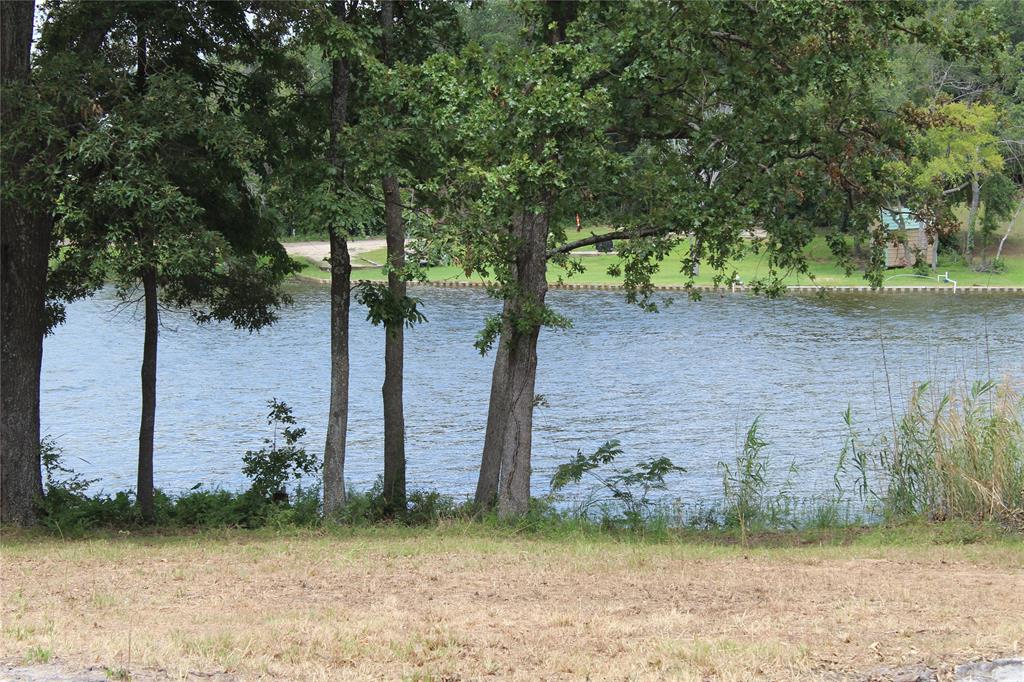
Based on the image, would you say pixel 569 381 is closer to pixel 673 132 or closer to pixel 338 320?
pixel 338 320

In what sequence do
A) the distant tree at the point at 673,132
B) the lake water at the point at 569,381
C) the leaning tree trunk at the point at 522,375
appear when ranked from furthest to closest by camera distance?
the lake water at the point at 569,381 → the leaning tree trunk at the point at 522,375 → the distant tree at the point at 673,132

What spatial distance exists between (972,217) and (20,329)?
4509 cm

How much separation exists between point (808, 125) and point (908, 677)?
24.0ft

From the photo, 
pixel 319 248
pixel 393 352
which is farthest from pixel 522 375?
pixel 319 248

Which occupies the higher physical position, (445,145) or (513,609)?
(445,145)

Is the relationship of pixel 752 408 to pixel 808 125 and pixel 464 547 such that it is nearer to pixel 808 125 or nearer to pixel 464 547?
pixel 808 125

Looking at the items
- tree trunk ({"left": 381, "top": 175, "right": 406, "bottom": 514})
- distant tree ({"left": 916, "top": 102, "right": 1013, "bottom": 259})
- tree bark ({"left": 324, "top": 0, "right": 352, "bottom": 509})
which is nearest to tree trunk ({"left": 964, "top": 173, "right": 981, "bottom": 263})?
distant tree ({"left": 916, "top": 102, "right": 1013, "bottom": 259})

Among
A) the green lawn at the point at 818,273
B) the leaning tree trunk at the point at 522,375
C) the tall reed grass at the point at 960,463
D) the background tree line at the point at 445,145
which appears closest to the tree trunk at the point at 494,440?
the background tree line at the point at 445,145

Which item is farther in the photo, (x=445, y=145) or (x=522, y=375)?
(x=522, y=375)

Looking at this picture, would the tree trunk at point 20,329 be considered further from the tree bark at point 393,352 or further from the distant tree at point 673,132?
the distant tree at point 673,132

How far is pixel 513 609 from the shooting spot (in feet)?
25.0

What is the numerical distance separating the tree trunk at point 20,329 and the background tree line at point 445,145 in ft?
0.09

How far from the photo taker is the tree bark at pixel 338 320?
44.2 feet

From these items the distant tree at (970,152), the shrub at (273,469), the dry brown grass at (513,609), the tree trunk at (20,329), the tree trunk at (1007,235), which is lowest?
the shrub at (273,469)
